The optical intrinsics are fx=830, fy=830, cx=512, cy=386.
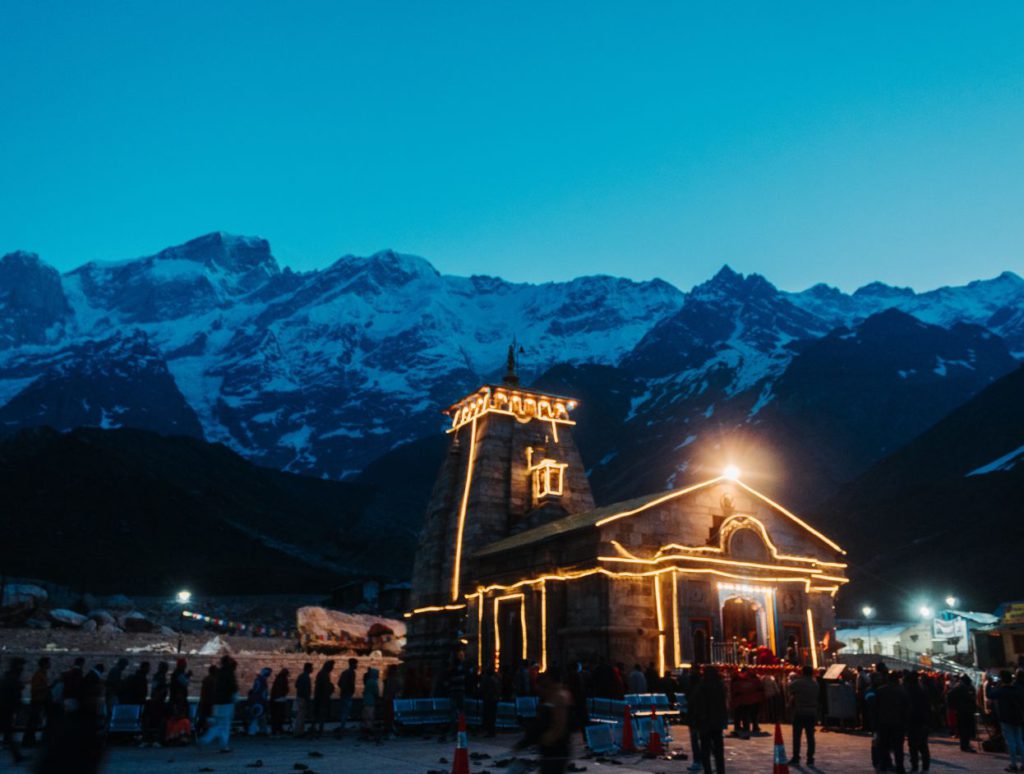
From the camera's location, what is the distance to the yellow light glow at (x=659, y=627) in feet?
84.0

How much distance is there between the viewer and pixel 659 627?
2598 centimetres

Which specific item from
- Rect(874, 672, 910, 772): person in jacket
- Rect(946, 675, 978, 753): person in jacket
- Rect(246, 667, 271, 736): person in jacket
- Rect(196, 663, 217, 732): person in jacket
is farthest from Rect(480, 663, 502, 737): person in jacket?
Rect(946, 675, 978, 753): person in jacket

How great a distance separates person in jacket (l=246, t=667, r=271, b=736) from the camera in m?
19.9

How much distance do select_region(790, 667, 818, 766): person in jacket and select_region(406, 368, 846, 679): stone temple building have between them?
10.2m

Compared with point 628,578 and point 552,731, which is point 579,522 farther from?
point 552,731

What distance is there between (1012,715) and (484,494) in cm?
2437

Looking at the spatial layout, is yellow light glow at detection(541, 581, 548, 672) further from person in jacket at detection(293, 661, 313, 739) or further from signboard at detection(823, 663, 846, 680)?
person in jacket at detection(293, 661, 313, 739)

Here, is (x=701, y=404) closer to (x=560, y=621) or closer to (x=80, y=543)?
(x=80, y=543)

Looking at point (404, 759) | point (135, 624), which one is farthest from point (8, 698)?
point (135, 624)

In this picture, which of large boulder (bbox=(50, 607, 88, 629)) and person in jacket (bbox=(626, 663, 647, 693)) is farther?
large boulder (bbox=(50, 607, 88, 629))

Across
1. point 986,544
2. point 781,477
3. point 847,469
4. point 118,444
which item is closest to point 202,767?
point 986,544

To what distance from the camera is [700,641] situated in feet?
85.6

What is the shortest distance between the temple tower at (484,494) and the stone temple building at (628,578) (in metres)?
0.10

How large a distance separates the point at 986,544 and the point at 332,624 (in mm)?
56058
